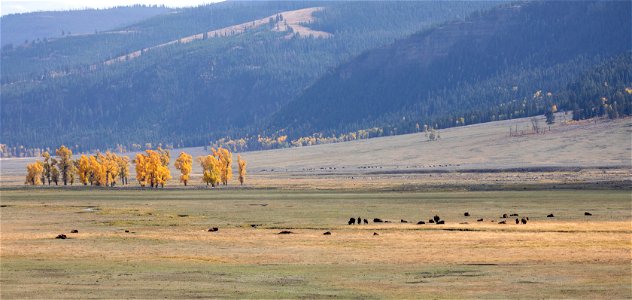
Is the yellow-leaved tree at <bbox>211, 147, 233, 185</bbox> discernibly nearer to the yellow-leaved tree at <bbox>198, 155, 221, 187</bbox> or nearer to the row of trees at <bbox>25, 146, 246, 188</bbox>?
the row of trees at <bbox>25, 146, 246, 188</bbox>

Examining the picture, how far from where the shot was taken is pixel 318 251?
62.1 metres

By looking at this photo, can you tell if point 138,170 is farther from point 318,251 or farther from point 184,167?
point 318,251

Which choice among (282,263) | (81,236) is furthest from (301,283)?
(81,236)

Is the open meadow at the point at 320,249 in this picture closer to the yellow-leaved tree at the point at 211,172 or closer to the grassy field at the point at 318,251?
the grassy field at the point at 318,251

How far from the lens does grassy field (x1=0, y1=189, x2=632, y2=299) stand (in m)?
46.1

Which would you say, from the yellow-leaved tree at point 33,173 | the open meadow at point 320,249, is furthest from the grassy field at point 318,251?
the yellow-leaved tree at point 33,173

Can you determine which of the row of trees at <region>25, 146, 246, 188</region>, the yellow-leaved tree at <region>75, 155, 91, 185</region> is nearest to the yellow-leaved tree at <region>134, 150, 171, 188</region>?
the row of trees at <region>25, 146, 246, 188</region>

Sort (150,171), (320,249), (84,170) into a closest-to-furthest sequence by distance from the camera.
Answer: (320,249)
(150,171)
(84,170)

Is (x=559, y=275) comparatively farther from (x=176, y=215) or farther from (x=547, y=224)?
(x=176, y=215)

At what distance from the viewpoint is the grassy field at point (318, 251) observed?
151 ft

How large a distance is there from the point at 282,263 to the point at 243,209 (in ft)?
163

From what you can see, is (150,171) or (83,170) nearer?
(150,171)

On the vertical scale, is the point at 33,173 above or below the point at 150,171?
above

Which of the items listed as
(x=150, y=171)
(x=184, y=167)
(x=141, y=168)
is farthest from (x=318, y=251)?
(x=184, y=167)
